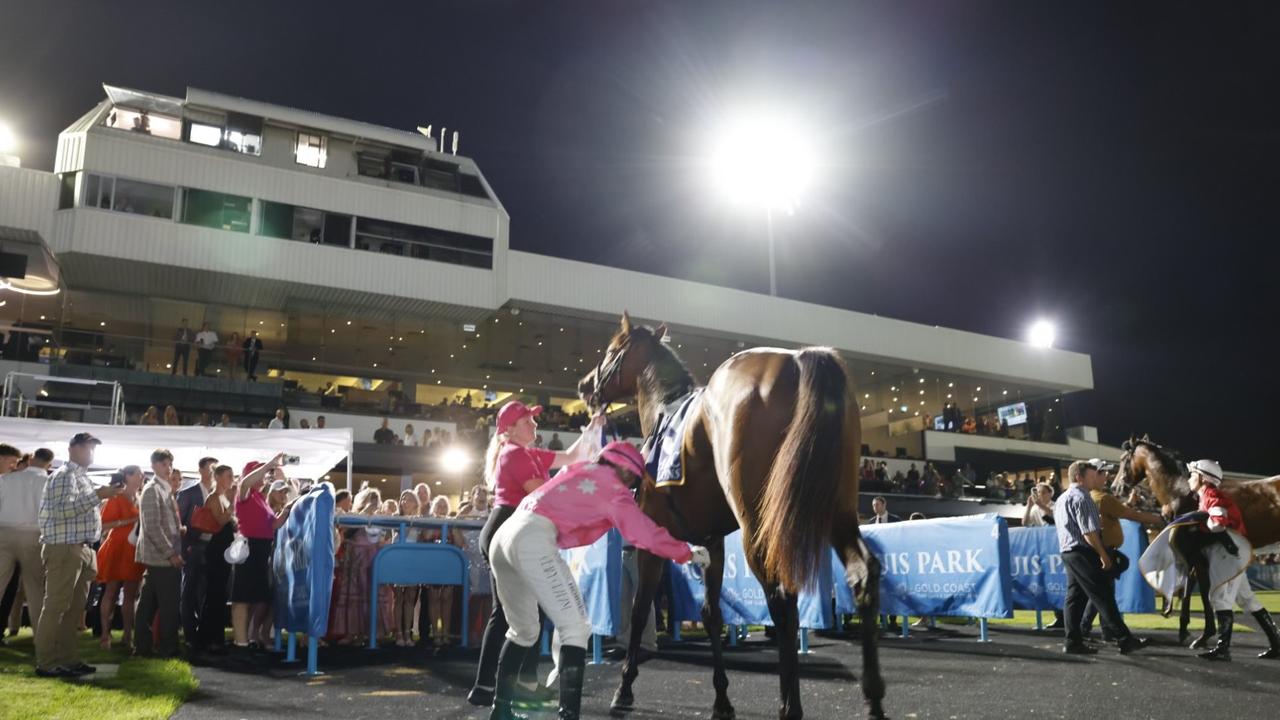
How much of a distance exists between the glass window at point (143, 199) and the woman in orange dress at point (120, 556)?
16.2m

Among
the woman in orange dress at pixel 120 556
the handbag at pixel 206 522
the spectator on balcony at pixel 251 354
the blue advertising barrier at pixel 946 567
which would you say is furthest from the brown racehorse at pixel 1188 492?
the spectator on balcony at pixel 251 354

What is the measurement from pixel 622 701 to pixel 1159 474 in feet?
26.2

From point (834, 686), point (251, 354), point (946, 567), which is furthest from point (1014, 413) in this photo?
point (834, 686)

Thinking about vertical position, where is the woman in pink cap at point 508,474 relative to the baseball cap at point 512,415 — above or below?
below

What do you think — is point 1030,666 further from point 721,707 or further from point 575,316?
point 575,316

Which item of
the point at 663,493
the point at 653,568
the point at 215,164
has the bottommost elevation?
the point at 653,568

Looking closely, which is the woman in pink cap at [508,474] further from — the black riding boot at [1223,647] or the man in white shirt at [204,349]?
the man in white shirt at [204,349]

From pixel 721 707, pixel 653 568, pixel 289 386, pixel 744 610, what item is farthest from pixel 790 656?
pixel 289 386

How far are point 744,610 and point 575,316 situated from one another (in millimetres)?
20469

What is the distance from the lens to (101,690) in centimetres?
618

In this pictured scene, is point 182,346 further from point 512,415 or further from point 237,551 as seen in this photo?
point 512,415

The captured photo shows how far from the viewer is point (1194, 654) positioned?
26.0 ft

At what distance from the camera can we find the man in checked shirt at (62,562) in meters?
6.84

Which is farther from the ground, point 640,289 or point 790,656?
point 640,289
